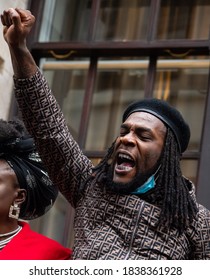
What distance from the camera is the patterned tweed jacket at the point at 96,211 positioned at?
392 cm

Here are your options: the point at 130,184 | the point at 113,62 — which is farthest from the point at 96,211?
the point at 113,62

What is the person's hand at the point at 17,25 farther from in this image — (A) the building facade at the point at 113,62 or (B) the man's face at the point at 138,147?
(A) the building facade at the point at 113,62

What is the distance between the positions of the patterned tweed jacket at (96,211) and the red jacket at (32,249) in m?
0.35

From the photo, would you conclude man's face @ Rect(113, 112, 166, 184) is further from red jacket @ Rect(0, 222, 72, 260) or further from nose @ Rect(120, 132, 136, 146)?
red jacket @ Rect(0, 222, 72, 260)

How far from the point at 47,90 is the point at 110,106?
3550 mm

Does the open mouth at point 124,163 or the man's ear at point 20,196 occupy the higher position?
the open mouth at point 124,163

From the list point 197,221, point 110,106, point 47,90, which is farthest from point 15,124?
point 110,106

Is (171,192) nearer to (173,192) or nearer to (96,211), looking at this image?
(173,192)

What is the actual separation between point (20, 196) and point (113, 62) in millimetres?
3091

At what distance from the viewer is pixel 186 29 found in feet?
25.1

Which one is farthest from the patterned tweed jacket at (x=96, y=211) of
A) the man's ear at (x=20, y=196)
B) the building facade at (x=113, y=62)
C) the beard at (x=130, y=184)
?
the building facade at (x=113, y=62)

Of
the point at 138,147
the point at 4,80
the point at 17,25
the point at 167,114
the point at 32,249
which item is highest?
the point at 4,80

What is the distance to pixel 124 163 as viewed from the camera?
13.3 ft

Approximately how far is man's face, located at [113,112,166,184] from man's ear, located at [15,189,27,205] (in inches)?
33.5
